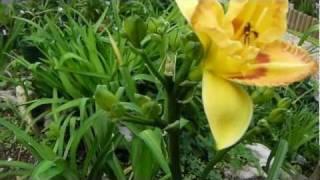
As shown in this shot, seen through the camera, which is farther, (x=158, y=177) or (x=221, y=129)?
(x=158, y=177)

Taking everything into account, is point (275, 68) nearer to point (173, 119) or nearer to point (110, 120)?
point (173, 119)

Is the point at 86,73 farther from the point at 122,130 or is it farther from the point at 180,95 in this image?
the point at 180,95

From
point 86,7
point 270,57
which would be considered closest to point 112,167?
point 270,57

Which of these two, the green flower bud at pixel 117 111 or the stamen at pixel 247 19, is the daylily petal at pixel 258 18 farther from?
the green flower bud at pixel 117 111

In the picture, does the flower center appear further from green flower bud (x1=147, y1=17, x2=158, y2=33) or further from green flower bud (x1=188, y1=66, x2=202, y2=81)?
green flower bud (x1=147, y1=17, x2=158, y2=33)

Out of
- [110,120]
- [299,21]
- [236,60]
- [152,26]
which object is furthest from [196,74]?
[299,21]

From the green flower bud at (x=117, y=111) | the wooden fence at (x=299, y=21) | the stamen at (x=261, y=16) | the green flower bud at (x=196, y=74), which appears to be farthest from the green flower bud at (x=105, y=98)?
the wooden fence at (x=299, y=21)
